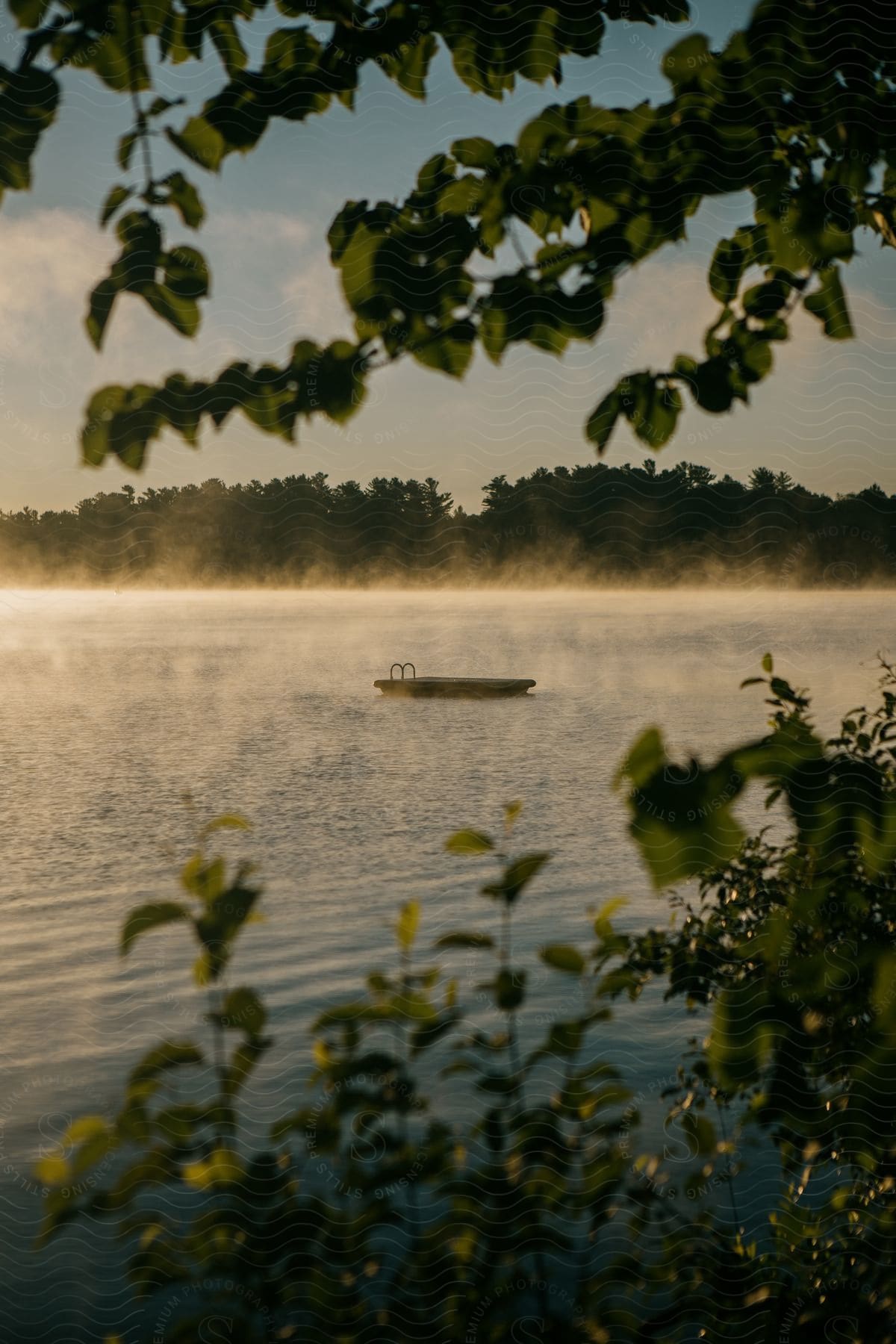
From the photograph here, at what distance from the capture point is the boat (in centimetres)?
3903

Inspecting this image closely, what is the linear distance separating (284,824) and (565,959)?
19.6m

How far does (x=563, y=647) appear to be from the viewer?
2899 inches

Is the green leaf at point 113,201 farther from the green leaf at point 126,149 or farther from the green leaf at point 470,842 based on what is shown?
the green leaf at point 470,842

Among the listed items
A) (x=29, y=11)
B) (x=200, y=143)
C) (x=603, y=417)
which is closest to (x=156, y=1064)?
(x=603, y=417)

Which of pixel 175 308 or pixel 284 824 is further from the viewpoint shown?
pixel 284 824

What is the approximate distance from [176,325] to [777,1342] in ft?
7.47

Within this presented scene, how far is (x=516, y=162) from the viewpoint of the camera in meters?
2.14

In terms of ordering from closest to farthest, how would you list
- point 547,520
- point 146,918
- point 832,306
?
point 146,918
point 832,306
point 547,520

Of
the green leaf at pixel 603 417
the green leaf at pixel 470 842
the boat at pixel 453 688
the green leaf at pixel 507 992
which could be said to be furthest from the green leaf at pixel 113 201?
the boat at pixel 453 688

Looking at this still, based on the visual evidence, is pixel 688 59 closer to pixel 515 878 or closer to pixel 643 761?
pixel 643 761

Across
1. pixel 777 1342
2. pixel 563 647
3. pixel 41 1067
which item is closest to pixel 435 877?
pixel 41 1067

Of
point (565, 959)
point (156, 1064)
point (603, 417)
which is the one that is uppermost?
point (603, 417)

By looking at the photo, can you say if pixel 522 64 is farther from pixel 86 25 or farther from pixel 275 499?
pixel 275 499

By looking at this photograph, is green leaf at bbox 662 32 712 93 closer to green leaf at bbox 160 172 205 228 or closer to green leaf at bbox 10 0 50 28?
green leaf at bbox 160 172 205 228
